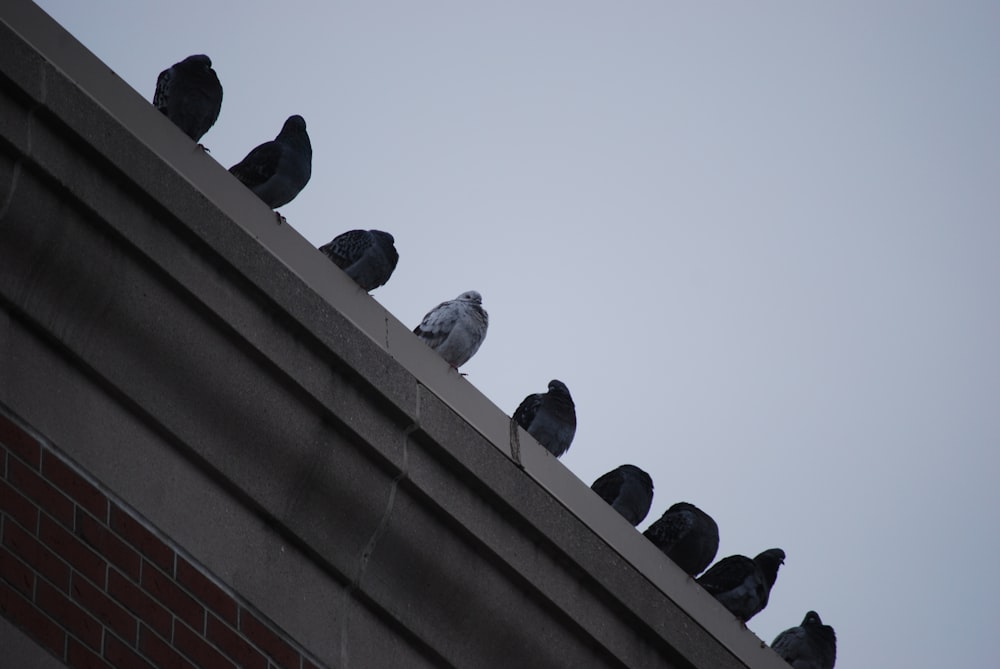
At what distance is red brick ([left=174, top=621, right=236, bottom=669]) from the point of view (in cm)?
407

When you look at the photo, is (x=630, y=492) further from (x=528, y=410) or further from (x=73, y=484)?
(x=73, y=484)

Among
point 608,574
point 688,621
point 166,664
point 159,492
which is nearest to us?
point 166,664

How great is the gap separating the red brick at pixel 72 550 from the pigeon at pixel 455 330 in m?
4.85

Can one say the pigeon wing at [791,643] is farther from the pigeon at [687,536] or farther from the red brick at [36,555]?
the red brick at [36,555]

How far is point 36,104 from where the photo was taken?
4.19 meters

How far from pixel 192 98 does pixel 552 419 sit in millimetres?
3210

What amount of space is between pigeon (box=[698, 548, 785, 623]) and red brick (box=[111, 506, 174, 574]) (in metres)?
5.17

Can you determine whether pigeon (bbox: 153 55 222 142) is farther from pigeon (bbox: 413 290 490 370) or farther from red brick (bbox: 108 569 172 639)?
red brick (bbox: 108 569 172 639)

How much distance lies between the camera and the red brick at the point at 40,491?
3947 mm

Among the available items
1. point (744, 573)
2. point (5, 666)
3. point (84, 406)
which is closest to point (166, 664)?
point (5, 666)

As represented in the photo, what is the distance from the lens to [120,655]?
12.9ft

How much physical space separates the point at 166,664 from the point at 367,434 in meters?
1.00

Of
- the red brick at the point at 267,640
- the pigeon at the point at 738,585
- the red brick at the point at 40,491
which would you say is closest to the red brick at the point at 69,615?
the red brick at the point at 40,491

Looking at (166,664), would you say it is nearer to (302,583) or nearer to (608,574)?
(302,583)
